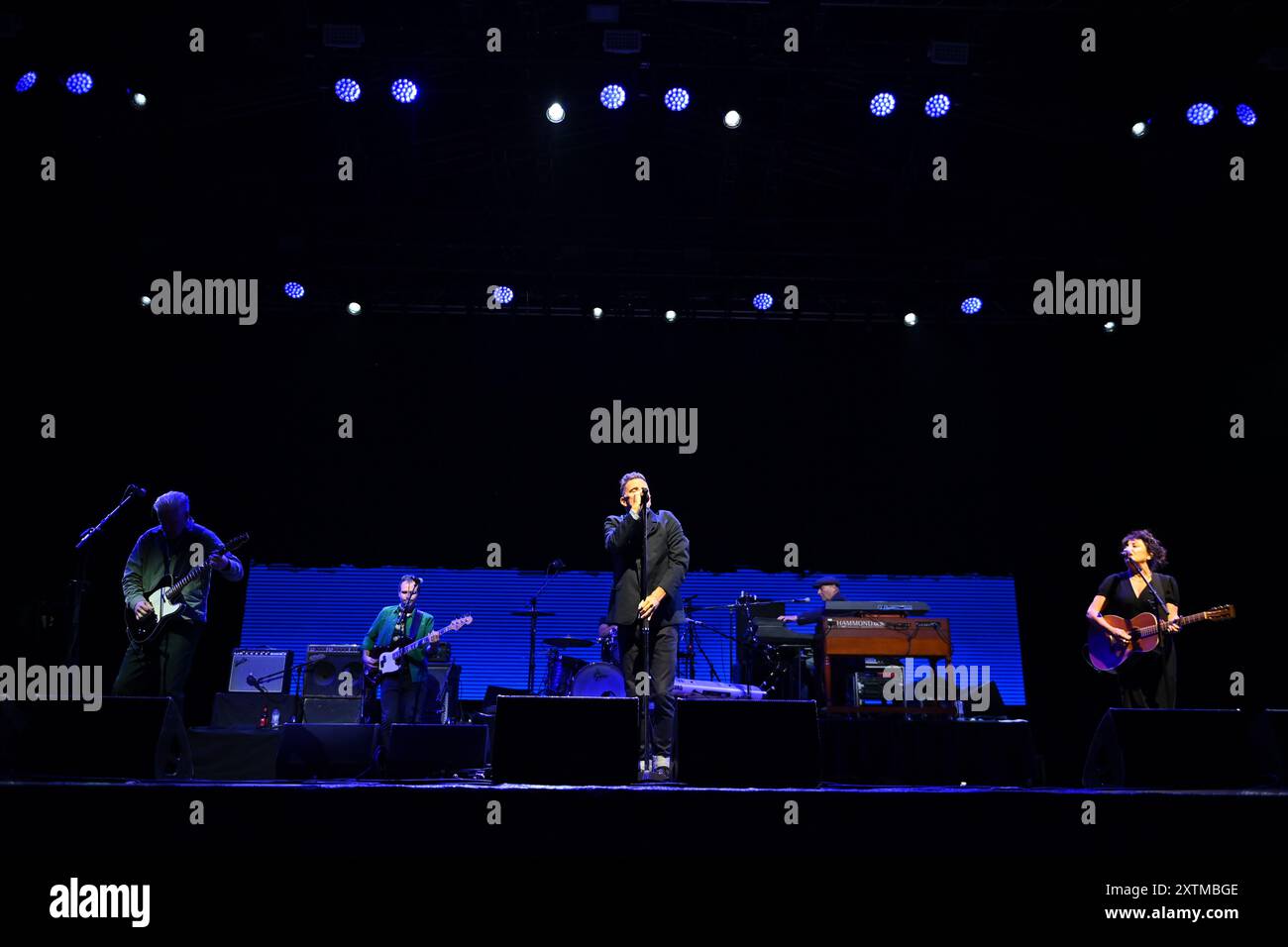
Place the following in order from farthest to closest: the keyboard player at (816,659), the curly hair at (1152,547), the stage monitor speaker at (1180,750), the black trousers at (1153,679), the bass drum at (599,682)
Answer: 1. the bass drum at (599,682)
2. the keyboard player at (816,659)
3. the curly hair at (1152,547)
4. the black trousers at (1153,679)
5. the stage monitor speaker at (1180,750)

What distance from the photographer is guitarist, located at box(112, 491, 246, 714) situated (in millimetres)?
6371

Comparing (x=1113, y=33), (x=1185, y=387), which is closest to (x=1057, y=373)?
(x=1185, y=387)

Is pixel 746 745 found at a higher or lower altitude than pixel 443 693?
higher

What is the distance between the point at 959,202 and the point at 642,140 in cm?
326

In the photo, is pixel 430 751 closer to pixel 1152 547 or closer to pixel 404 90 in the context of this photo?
pixel 404 90

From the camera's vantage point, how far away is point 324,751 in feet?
24.0

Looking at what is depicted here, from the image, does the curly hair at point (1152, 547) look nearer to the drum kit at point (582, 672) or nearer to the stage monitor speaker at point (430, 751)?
the drum kit at point (582, 672)

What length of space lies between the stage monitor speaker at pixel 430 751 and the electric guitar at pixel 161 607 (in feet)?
5.13

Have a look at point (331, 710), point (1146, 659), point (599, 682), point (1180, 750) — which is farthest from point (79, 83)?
point (1146, 659)

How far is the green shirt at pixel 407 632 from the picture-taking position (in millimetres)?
9688

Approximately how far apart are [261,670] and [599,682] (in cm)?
345

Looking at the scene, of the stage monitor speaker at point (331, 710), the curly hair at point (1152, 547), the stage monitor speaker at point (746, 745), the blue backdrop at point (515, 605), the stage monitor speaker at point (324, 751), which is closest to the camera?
the stage monitor speaker at point (746, 745)

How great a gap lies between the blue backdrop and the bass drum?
1.60 metres

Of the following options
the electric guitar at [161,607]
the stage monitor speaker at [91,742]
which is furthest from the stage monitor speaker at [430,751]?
the stage monitor speaker at [91,742]
